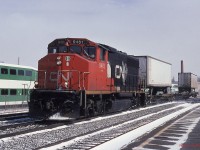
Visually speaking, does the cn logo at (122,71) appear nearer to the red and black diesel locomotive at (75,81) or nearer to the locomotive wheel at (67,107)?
the red and black diesel locomotive at (75,81)

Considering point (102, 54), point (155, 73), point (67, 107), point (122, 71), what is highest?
point (102, 54)

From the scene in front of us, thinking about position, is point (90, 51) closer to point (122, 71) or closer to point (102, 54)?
point (102, 54)

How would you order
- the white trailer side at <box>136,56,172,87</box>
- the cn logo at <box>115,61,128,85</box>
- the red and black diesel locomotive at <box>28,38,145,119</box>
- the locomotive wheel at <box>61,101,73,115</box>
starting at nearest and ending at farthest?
the locomotive wheel at <box>61,101,73,115</box> < the red and black diesel locomotive at <box>28,38,145,119</box> < the cn logo at <box>115,61,128,85</box> < the white trailer side at <box>136,56,172,87</box>

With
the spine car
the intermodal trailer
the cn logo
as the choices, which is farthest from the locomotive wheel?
the spine car

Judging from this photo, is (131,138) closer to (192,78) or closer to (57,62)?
(57,62)

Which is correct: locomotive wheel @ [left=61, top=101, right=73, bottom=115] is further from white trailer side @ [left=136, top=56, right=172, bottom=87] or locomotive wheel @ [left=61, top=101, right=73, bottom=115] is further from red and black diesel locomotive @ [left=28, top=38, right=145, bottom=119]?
white trailer side @ [left=136, top=56, right=172, bottom=87]

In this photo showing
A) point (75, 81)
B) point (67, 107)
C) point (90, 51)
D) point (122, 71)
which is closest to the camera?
point (67, 107)

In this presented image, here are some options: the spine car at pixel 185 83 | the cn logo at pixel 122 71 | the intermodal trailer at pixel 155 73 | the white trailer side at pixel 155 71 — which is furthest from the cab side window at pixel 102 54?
the spine car at pixel 185 83

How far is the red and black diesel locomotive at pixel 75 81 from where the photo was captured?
15.8 metres

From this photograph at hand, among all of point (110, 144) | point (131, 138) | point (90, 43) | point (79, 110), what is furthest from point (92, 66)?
point (110, 144)

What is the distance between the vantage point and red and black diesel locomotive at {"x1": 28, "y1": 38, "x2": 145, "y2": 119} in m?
15.8

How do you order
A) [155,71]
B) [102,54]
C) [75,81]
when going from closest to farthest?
1. [75,81]
2. [102,54]
3. [155,71]

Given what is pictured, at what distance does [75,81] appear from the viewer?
1667cm

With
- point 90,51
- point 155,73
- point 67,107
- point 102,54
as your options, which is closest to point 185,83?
point 155,73
